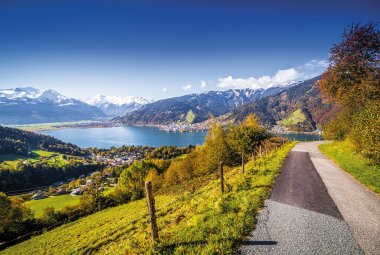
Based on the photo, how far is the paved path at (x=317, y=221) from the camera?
281 inches

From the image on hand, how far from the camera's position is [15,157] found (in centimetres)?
17075

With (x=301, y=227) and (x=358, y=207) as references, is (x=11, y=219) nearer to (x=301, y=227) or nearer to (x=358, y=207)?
(x=301, y=227)

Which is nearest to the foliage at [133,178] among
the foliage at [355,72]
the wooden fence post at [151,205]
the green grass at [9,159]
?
the foliage at [355,72]

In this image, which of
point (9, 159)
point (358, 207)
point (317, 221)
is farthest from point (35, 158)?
point (358, 207)

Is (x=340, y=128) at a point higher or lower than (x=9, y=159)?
higher

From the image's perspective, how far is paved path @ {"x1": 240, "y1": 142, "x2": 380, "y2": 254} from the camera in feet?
23.4

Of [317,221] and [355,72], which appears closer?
[317,221]

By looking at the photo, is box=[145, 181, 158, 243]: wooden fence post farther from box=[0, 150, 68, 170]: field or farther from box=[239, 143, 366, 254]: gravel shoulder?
box=[0, 150, 68, 170]: field

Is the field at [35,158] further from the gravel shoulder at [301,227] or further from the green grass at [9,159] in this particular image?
the gravel shoulder at [301,227]

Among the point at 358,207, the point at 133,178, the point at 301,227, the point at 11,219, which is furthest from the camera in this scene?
the point at 133,178

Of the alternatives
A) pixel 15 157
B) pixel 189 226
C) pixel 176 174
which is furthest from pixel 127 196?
pixel 15 157

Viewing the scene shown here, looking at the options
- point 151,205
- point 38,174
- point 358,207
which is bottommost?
point 38,174

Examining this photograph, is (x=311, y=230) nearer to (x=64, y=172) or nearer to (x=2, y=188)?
(x=2, y=188)

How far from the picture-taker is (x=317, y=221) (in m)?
9.04
